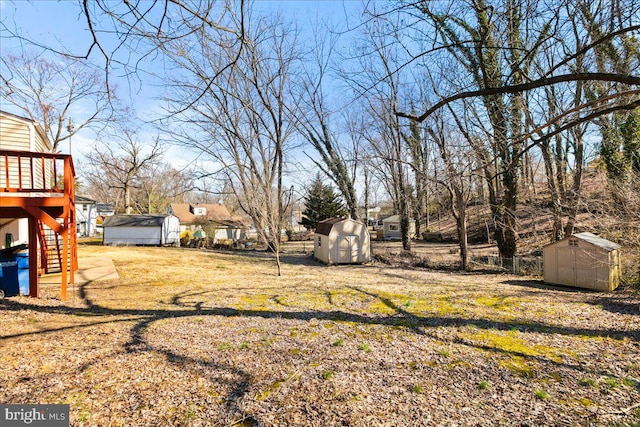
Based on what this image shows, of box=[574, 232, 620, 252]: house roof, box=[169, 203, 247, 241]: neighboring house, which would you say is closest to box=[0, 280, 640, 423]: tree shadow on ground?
box=[574, 232, 620, 252]: house roof

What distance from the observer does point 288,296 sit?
27.2ft

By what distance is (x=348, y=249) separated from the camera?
16625 mm

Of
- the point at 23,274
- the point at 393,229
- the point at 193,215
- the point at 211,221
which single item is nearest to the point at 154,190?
the point at 193,215

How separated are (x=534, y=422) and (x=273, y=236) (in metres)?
9.10

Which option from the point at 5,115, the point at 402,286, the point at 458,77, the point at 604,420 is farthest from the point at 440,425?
the point at 5,115

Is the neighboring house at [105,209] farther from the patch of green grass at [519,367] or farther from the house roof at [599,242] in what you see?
the patch of green grass at [519,367]

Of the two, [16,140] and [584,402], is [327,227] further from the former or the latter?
[584,402]

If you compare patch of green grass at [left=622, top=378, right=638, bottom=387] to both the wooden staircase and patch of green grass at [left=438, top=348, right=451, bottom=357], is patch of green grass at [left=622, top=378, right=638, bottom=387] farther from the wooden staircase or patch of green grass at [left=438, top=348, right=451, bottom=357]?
the wooden staircase

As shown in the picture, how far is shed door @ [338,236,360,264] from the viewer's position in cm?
1653

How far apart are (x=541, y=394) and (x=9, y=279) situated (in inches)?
382

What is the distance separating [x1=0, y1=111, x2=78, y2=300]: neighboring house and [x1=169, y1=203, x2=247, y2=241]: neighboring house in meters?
18.8

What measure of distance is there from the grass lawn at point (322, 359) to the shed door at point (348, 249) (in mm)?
8310

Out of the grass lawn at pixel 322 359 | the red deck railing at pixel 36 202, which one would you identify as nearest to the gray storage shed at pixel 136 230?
the red deck railing at pixel 36 202

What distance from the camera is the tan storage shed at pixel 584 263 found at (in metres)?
9.30
